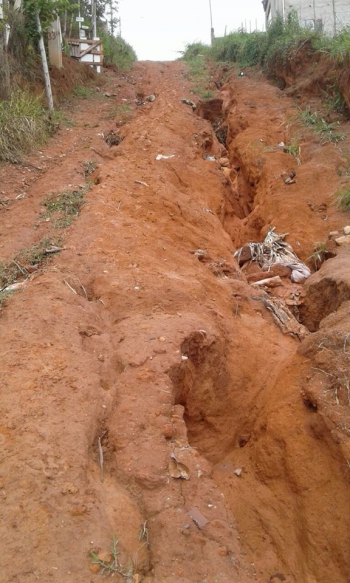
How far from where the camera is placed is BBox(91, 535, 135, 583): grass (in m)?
2.07

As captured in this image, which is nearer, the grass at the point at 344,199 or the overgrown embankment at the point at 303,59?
the grass at the point at 344,199

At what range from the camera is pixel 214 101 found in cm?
1100

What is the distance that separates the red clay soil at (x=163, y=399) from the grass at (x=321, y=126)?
183 centimetres

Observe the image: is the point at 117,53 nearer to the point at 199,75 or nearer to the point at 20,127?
the point at 199,75

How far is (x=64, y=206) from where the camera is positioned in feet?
18.1

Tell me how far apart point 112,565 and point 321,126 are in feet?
25.7

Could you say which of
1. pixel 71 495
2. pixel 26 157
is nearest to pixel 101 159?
pixel 26 157

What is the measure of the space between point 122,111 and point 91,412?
27.0 ft

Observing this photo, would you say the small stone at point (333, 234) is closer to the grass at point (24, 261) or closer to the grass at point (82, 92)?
the grass at point (24, 261)

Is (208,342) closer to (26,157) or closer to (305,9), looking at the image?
(26,157)

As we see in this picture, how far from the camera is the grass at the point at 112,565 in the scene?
2.07m

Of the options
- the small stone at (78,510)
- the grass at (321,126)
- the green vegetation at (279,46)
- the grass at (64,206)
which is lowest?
the small stone at (78,510)

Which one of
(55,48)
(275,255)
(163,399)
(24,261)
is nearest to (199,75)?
(55,48)

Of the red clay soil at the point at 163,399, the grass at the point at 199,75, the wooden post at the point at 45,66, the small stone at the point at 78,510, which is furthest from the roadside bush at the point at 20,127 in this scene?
the small stone at the point at 78,510
